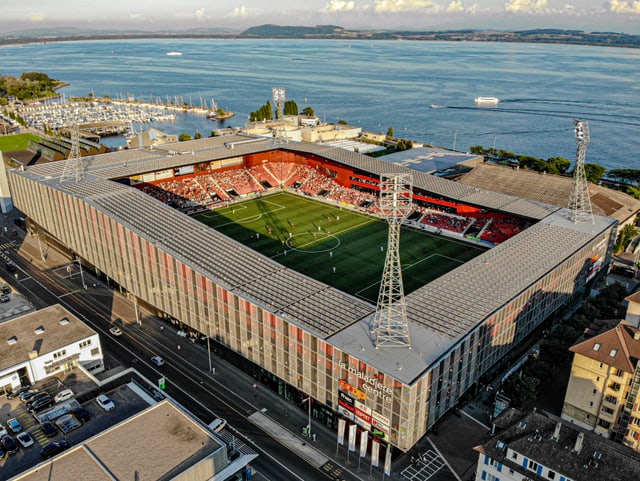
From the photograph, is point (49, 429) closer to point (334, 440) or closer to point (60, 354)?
point (60, 354)

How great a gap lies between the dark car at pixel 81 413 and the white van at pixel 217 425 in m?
10.1

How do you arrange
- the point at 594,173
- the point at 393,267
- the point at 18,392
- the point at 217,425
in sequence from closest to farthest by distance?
the point at 393,267 < the point at 18,392 < the point at 217,425 < the point at 594,173

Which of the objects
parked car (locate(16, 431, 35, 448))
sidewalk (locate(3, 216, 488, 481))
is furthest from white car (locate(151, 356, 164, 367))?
parked car (locate(16, 431, 35, 448))

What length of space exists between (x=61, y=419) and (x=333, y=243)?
55.7 m

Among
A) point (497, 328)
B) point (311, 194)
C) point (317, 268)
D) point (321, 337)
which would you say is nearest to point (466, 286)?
point (497, 328)

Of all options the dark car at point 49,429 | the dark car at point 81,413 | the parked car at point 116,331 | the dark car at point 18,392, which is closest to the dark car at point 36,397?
the dark car at point 18,392

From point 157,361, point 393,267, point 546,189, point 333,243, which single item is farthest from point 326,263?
point 546,189

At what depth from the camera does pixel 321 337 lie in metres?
41.8

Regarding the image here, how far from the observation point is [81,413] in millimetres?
38500

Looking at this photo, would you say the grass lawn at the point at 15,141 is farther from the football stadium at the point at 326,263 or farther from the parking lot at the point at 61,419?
the parking lot at the point at 61,419

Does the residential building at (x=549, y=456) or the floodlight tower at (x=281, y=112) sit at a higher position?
the floodlight tower at (x=281, y=112)

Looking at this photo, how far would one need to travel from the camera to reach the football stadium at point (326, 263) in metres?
41.9

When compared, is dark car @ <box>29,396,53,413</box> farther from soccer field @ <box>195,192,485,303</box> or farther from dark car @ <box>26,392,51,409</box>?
soccer field @ <box>195,192,485,303</box>

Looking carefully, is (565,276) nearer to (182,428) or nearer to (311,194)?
(182,428)
